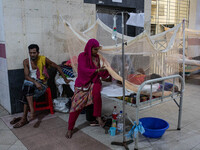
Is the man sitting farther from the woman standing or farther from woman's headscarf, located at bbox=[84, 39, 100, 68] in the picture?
woman's headscarf, located at bbox=[84, 39, 100, 68]

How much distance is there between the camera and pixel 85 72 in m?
3.08

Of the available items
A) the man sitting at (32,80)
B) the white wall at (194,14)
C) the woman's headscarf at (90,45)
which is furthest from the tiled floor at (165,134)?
the white wall at (194,14)

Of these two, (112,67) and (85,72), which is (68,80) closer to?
(85,72)

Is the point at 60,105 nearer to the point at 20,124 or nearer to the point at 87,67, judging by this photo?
the point at 20,124

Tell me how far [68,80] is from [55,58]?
87 cm

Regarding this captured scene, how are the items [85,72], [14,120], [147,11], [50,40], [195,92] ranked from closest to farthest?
[85,72] → [14,120] → [50,40] → [195,92] → [147,11]

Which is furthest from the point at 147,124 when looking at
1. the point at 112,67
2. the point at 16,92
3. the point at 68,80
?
the point at 16,92

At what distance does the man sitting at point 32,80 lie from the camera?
349cm

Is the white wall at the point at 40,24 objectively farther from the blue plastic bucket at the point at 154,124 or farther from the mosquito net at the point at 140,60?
the blue plastic bucket at the point at 154,124

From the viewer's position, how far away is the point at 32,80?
11.7ft

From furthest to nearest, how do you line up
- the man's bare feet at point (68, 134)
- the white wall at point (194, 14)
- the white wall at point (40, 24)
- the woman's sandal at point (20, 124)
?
the white wall at point (194, 14) < the white wall at point (40, 24) < the woman's sandal at point (20, 124) < the man's bare feet at point (68, 134)

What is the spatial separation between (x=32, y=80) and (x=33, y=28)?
116 cm

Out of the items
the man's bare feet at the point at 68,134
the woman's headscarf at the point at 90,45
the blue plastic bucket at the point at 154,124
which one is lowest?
the man's bare feet at the point at 68,134

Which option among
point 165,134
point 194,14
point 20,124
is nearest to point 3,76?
point 20,124
